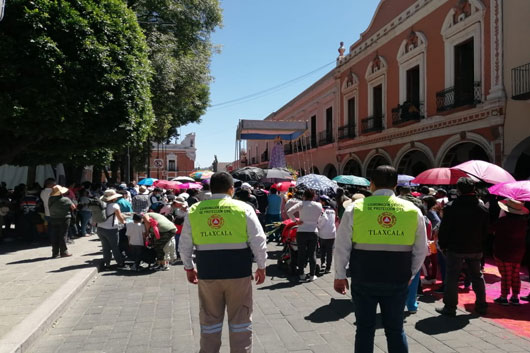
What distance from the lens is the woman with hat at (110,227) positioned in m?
7.84

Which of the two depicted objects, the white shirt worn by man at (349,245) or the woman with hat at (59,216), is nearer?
the white shirt worn by man at (349,245)

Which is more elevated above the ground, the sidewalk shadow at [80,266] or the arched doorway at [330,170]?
the arched doorway at [330,170]

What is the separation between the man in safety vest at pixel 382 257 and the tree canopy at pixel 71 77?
26.6ft

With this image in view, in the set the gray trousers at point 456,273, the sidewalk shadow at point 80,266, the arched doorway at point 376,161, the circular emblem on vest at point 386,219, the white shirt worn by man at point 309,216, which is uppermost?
the arched doorway at point 376,161

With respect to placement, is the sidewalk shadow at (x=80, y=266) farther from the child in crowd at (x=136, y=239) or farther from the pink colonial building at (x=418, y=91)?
the pink colonial building at (x=418, y=91)

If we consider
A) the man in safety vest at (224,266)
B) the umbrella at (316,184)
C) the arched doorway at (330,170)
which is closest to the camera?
the man in safety vest at (224,266)

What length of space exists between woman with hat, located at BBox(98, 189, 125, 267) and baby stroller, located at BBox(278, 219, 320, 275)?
3186 millimetres

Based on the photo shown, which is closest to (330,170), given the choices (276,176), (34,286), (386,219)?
(276,176)

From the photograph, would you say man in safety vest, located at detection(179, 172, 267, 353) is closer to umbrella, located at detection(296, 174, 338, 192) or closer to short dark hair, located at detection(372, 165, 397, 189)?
short dark hair, located at detection(372, 165, 397, 189)

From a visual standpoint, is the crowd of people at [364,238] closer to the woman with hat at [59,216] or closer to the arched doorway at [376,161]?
the woman with hat at [59,216]

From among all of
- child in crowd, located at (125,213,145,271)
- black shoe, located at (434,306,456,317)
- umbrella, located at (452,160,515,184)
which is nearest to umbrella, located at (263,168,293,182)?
child in crowd, located at (125,213,145,271)

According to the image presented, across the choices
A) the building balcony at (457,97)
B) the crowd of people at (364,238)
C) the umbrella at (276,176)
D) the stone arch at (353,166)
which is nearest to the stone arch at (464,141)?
the building balcony at (457,97)

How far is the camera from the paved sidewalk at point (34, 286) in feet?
14.3

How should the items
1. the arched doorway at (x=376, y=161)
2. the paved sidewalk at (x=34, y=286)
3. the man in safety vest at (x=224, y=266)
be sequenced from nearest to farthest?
the man in safety vest at (x=224, y=266), the paved sidewalk at (x=34, y=286), the arched doorway at (x=376, y=161)
